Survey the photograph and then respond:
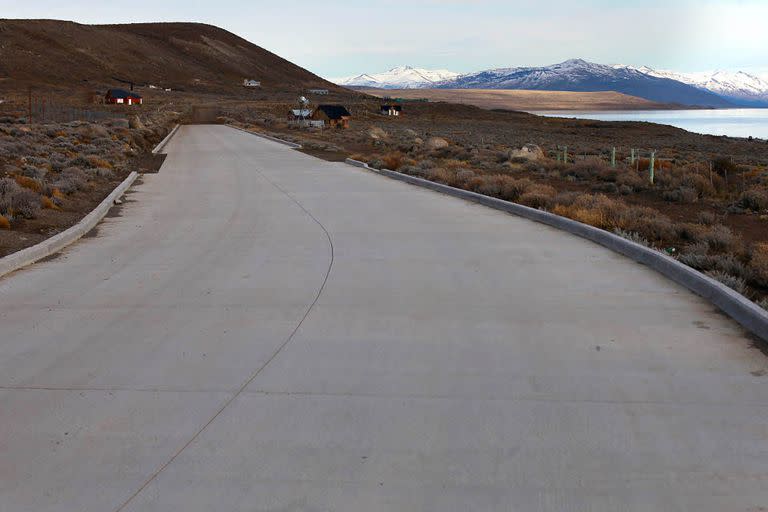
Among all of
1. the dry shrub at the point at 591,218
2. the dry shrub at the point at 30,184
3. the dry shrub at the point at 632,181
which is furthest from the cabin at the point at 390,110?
the dry shrub at the point at 591,218

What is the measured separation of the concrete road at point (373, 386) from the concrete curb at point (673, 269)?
0.59 ft

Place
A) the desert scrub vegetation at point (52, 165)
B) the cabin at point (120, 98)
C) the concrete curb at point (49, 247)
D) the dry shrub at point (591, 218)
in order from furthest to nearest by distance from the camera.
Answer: the cabin at point (120, 98) < the desert scrub vegetation at point (52, 165) < the dry shrub at point (591, 218) < the concrete curb at point (49, 247)

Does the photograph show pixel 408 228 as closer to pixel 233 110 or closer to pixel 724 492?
pixel 724 492

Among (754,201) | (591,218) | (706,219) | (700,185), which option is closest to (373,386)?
(591,218)

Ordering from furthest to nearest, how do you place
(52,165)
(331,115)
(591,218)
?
(331,115) → (52,165) → (591,218)

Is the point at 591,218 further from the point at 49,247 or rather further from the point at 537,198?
the point at 49,247

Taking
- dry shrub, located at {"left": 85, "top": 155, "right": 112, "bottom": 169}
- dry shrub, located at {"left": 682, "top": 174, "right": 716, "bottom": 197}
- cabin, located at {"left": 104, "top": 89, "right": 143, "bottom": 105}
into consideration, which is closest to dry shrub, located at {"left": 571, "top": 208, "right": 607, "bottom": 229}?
dry shrub, located at {"left": 682, "top": 174, "right": 716, "bottom": 197}

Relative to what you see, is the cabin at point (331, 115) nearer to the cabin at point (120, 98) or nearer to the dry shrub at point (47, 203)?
the cabin at point (120, 98)

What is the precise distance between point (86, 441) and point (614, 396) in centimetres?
341

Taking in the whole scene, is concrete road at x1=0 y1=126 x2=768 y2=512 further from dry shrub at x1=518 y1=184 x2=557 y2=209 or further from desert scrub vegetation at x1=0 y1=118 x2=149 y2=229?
dry shrub at x1=518 y1=184 x2=557 y2=209

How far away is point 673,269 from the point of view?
9.47m

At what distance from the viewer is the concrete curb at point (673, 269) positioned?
23.8ft

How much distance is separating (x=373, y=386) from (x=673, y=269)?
5.04m

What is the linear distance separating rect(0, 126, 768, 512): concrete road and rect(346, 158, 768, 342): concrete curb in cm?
18
